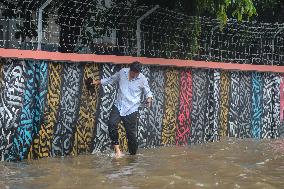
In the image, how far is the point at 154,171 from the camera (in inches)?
265

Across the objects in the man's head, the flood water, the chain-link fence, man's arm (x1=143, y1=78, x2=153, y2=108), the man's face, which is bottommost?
the flood water

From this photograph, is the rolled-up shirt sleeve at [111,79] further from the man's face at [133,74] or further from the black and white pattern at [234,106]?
the black and white pattern at [234,106]

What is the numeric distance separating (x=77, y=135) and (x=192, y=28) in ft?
11.9

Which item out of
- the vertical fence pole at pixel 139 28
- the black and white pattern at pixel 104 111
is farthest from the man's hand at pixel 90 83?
the vertical fence pole at pixel 139 28

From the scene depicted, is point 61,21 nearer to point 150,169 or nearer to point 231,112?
point 150,169

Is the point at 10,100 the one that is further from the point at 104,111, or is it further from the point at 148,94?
the point at 148,94

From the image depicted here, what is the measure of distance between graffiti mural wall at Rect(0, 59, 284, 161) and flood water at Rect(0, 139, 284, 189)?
1.13ft

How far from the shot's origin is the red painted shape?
286 inches

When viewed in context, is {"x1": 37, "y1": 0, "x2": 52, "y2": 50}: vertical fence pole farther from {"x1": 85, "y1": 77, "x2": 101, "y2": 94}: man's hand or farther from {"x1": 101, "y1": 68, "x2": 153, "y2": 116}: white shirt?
{"x1": 101, "y1": 68, "x2": 153, "y2": 116}: white shirt

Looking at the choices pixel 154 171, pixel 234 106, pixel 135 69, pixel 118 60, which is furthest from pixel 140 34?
pixel 154 171

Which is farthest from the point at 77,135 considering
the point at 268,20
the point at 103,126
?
the point at 268,20

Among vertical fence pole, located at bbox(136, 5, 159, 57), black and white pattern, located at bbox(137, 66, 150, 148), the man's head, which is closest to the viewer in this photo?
the man's head

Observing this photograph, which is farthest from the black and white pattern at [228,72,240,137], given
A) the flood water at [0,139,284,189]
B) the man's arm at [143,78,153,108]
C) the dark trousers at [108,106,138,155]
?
the dark trousers at [108,106,138,155]

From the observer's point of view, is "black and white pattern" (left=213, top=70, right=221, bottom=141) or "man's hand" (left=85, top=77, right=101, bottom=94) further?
"black and white pattern" (left=213, top=70, right=221, bottom=141)
